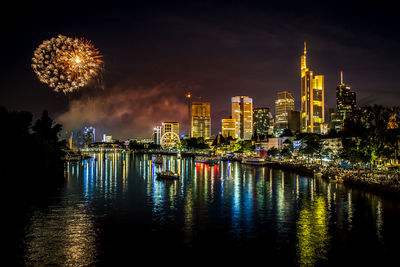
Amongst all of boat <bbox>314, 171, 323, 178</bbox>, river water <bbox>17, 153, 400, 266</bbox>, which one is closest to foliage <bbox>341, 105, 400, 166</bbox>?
boat <bbox>314, 171, 323, 178</bbox>

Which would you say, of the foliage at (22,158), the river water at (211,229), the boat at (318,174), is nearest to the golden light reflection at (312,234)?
the river water at (211,229)

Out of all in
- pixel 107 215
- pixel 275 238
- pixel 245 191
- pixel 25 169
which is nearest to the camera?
pixel 275 238

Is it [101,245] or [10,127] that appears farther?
[10,127]

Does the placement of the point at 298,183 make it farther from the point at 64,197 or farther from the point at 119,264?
the point at 119,264

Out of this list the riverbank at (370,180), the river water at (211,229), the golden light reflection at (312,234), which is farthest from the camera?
the riverbank at (370,180)

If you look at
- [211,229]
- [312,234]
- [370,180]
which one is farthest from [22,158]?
[370,180]

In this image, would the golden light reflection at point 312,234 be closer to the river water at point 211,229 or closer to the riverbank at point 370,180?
the river water at point 211,229

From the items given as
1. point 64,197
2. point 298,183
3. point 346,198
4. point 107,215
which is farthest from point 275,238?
point 298,183

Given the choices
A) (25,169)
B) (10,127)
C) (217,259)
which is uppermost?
(10,127)
